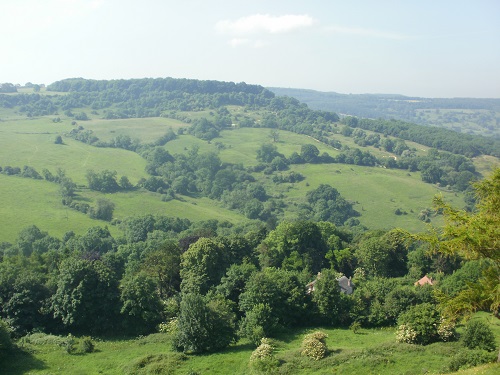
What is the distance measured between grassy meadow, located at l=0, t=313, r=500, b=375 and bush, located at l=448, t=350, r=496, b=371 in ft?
1.83

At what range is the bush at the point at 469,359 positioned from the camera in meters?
25.7

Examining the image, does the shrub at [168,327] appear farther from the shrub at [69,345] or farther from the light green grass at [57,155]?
the light green grass at [57,155]

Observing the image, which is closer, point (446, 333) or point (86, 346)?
point (446, 333)

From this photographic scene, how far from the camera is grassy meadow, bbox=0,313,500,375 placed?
29359 mm

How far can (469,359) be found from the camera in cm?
2630

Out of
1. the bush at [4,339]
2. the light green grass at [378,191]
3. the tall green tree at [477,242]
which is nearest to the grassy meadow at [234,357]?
the bush at [4,339]

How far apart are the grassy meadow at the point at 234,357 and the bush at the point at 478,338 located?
738mm

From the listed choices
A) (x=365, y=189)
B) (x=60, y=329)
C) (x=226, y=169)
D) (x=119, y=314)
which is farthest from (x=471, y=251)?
(x=226, y=169)

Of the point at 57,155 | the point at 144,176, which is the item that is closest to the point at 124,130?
the point at 57,155

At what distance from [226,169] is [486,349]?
12517 centimetres

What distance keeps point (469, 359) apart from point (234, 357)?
16087 millimetres

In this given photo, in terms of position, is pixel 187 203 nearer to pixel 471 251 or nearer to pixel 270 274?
pixel 270 274

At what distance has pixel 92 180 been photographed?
12094cm

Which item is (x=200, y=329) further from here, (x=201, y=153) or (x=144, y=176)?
(x=201, y=153)
